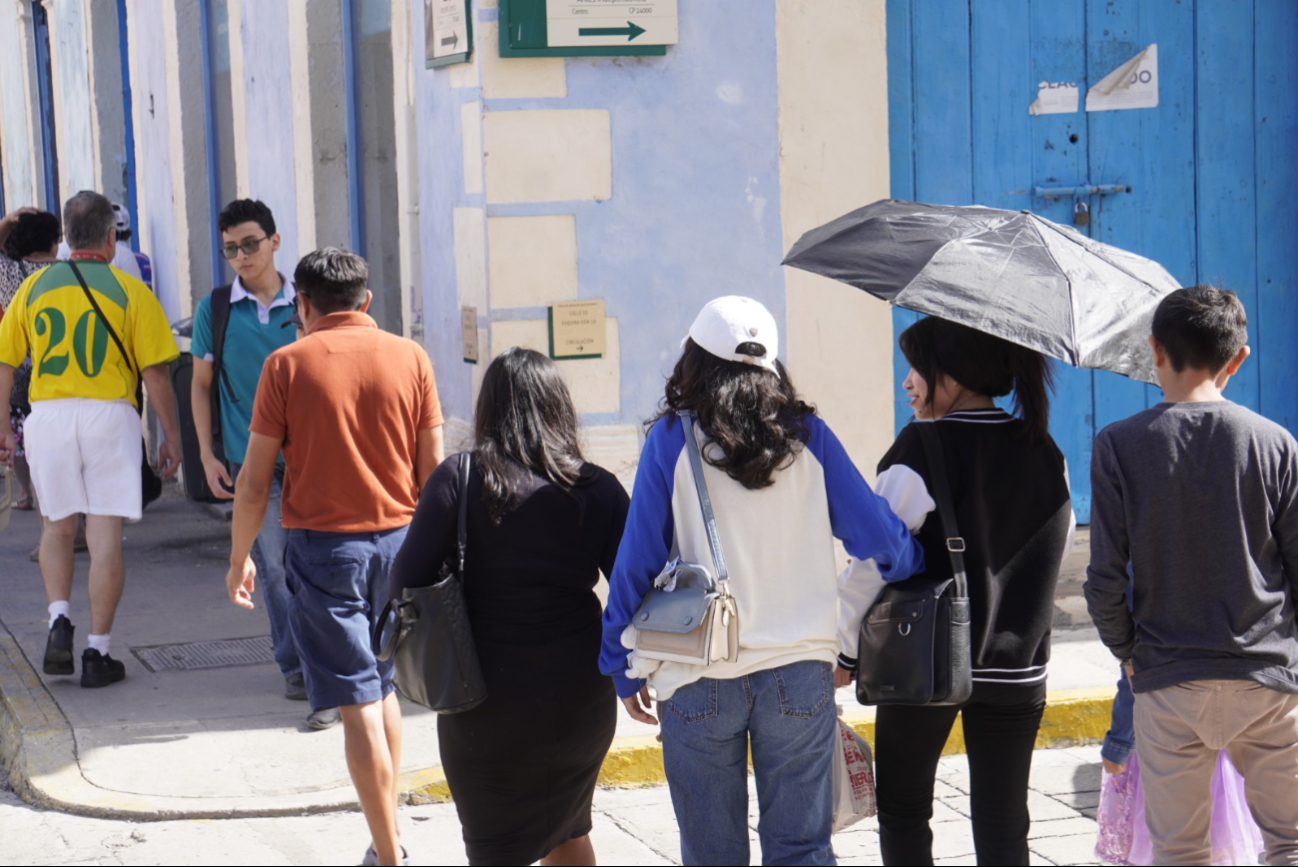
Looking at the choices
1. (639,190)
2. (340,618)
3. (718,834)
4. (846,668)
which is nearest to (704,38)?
(639,190)

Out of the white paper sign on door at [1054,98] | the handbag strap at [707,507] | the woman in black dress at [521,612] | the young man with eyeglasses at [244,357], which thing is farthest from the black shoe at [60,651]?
the white paper sign on door at [1054,98]

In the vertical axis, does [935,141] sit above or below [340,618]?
above

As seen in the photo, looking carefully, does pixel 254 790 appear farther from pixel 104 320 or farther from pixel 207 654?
pixel 104 320

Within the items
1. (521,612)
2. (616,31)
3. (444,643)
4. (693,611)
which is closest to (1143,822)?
(693,611)

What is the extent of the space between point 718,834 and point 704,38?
400 cm

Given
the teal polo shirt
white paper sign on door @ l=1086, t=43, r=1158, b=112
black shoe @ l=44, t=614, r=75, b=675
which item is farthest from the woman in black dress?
white paper sign on door @ l=1086, t=43, r=1158, b=112

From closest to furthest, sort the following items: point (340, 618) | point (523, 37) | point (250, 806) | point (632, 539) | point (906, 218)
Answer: point (632, 539), point (906, 218), point (340, 618), point (250, 806), point (523, 37)

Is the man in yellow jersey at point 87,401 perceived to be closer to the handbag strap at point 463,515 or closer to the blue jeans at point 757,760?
the handbag strap at point 463,515

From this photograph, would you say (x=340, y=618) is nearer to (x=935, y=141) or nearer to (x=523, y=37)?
(x=523, y=37)

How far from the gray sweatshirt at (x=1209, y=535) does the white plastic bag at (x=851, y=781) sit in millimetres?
700

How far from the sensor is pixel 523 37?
6.30m

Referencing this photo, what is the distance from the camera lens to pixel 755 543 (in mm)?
3385

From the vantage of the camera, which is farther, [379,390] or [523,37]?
Answer: [523,37]

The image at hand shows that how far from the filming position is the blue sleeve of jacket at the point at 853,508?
3459 mm
